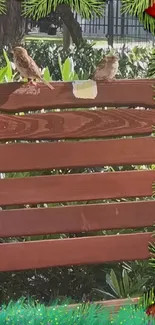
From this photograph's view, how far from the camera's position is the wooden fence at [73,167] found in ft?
9.25

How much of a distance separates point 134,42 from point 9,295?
1080cm

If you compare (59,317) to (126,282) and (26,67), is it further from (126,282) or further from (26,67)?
(26,67)

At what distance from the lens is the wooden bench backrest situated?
2.82 meters

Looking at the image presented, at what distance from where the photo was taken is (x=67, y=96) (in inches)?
111

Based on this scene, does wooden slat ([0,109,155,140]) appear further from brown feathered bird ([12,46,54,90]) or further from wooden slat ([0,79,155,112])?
brown feathered bird ([12,46,54,90])

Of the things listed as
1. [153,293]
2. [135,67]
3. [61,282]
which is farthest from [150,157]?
[135,67]

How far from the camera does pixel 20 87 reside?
9.14ft

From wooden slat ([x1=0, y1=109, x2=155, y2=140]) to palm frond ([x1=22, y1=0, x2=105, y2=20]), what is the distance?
5.05 ft

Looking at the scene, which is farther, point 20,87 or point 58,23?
point 58,23

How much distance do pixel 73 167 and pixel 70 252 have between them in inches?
15.6

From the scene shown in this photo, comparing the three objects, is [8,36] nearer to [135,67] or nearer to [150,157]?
[135,67]

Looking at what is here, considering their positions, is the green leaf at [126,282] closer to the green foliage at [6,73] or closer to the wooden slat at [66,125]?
the wooden slat at [66,125]

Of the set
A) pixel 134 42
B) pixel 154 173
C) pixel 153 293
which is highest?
pixel 153 293

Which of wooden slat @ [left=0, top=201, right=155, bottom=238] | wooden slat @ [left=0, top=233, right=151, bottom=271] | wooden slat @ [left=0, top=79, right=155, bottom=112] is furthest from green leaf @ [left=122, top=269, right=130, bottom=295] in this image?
wooden slat @ [left=0, top=79, right=155, bottom=112]
